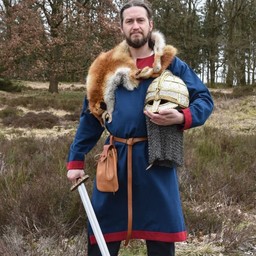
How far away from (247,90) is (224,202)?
17.2 meters

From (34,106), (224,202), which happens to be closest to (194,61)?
(34,106)

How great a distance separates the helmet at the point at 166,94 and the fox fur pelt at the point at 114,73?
0.33ft

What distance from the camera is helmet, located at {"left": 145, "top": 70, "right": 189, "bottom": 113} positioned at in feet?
7.82

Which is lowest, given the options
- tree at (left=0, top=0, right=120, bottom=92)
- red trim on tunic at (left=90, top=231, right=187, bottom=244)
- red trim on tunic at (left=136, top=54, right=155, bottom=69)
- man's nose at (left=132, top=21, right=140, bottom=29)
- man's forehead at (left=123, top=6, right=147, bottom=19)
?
red trim on tunic at (left=90, top=231, right=187, bottom=244)

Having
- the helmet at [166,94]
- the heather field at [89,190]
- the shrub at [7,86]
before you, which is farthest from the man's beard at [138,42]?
the shrub at [7,86]

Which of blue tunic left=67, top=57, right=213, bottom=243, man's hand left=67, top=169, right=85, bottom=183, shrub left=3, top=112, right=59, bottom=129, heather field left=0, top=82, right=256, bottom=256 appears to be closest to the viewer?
blue tunic left=67, top=57, right=213, bottom=243

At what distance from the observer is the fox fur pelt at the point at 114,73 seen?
2529mm

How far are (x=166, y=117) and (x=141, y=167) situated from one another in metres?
0.35

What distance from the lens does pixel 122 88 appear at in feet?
8.50

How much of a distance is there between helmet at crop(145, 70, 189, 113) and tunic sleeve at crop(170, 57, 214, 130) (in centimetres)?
6

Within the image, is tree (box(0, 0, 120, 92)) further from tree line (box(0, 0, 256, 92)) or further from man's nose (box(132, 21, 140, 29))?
man's nose (box(132, 21, 140, 29))

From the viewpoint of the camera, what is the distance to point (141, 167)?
254 centimetres

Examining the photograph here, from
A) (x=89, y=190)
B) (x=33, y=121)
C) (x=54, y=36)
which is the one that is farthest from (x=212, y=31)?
(x=89, y=190)

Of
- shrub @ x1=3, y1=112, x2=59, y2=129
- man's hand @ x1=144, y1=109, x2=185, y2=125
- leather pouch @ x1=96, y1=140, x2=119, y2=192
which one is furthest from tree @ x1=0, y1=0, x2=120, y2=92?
man's hand @ x1=144, y1=109, x2=185, y2=125
